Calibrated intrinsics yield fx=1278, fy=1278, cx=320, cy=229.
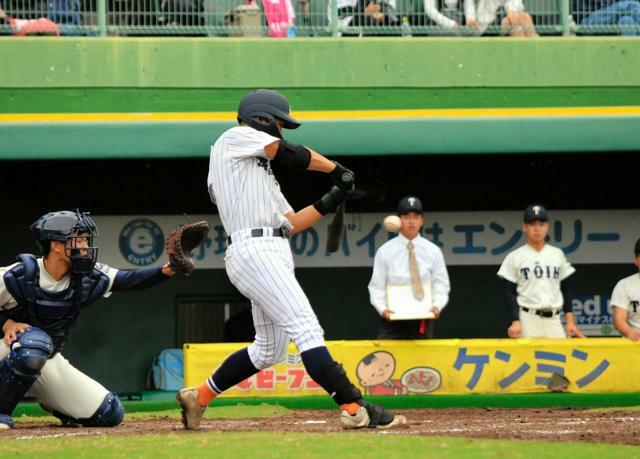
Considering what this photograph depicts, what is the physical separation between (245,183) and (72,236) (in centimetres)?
103

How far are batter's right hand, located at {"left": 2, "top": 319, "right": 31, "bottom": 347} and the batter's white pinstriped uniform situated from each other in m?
1.21

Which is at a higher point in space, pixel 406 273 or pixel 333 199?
pixel 333 199

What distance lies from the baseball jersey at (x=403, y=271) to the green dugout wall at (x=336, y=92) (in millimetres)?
956

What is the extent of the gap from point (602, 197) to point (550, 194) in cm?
48

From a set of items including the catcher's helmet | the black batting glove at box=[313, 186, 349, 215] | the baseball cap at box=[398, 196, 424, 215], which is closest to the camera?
the black batting glove at box=[313, 186, 349, 215]

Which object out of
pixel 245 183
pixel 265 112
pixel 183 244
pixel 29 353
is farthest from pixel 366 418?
pixel 29 353

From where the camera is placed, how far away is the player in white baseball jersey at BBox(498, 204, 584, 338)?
9883 millimetres

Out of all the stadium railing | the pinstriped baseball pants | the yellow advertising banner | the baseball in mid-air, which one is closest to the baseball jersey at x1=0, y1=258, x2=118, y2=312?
the pinstriped baseball pants

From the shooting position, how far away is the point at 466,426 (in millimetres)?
6859

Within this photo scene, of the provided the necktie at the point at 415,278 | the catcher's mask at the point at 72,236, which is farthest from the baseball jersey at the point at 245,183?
the necktie at the point at 415,278

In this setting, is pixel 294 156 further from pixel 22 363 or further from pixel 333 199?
pixel 22 363

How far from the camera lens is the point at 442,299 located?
32.0ft

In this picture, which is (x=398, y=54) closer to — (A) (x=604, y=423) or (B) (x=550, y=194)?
(B) (x=550, y=194)

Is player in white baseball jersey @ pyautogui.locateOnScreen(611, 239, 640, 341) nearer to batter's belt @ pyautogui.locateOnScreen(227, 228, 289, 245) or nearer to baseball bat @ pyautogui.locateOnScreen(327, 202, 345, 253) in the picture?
baseball bat @ pyautogui.locateOnScreen(327, 202, 345, 253)
